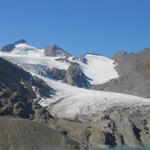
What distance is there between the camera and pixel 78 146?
196625 millimetres

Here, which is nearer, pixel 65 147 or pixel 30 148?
pixel 30 148

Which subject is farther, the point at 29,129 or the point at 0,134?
the point at 29,129

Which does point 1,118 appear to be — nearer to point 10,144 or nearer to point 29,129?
point 29,129

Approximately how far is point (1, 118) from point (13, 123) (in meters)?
6.99

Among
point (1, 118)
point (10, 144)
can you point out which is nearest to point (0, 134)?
point (10, 144)

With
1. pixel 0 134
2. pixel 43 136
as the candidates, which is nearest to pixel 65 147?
pixel 43 136

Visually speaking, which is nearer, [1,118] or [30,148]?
[30,148]

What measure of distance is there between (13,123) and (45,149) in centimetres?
2063

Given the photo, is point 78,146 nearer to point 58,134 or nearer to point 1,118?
point 58,134

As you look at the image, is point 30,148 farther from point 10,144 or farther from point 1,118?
point 1,118

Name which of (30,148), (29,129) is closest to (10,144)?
(30,148)

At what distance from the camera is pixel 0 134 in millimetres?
179250

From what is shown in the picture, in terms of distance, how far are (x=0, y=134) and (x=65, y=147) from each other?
68.4 feet

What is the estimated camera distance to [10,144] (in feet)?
568
